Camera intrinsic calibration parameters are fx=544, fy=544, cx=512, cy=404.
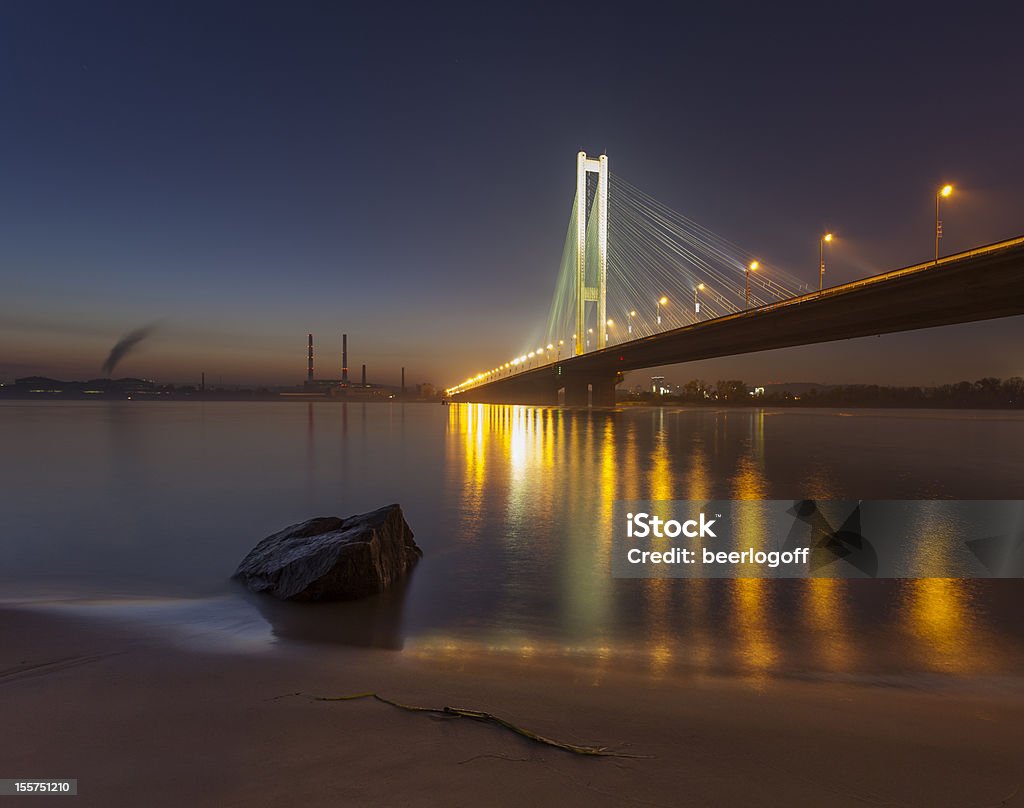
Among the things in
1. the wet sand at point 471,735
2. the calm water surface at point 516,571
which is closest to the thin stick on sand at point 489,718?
the wet sand at point 471,735

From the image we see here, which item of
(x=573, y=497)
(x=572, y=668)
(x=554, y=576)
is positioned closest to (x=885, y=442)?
(x=573, y=497)

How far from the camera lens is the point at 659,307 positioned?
55.5 m

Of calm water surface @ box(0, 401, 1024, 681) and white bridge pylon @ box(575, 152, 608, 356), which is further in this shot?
white bridge pylon @ box(575, 152, 608, 356)

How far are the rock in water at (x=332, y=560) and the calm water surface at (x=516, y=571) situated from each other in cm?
24

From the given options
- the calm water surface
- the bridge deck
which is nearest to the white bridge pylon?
the bridge deck

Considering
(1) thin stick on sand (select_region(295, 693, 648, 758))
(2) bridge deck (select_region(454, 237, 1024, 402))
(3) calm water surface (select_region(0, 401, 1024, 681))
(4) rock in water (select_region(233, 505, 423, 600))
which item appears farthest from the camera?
(2) bridge deck (select_region(454, 237, 1024, 402))

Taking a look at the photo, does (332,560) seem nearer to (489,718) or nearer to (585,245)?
(489,718)

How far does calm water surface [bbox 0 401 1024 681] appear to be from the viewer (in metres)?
4.72

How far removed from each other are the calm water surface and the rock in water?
0.80 feet

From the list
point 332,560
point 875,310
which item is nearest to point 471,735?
point 332,560

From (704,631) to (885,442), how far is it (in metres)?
33.9

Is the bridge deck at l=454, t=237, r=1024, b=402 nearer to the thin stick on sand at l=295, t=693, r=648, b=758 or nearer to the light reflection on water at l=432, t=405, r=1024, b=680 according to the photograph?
the light reflection on water at l=432, t=405, r=1024, b=680

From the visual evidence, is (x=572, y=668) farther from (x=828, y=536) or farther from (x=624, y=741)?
(x=828, y=536)

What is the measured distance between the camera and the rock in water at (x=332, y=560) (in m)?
5.70
